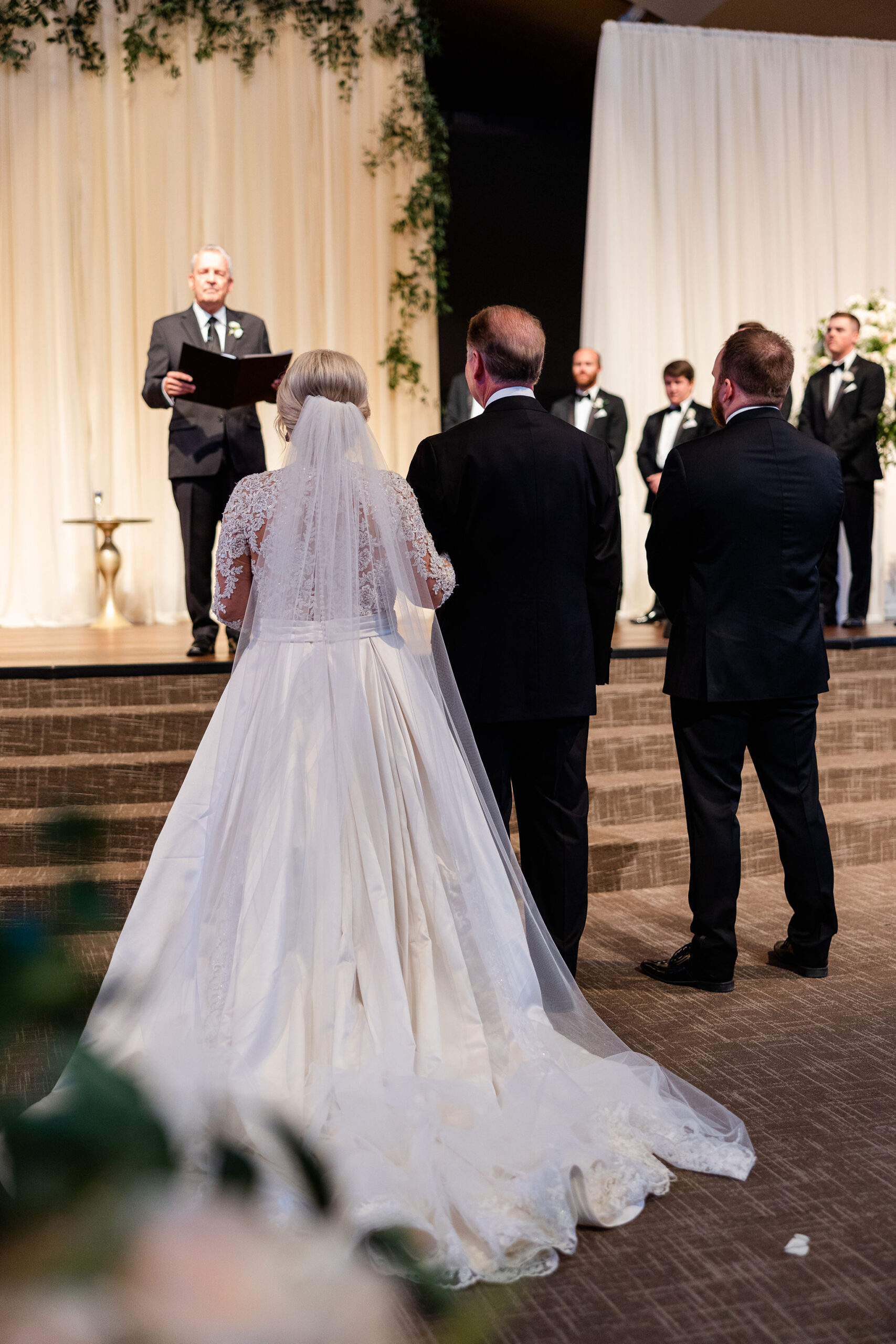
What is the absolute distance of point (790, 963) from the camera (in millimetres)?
3391

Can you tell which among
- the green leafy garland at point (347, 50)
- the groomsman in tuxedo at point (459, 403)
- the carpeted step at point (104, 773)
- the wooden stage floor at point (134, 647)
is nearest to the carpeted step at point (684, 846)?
the wooden stage floor at point (134, 647)

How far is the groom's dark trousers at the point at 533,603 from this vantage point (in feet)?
9.70

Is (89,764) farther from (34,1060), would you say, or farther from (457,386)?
(457,386)

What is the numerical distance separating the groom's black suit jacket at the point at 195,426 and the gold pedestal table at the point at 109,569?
2609 millimetres

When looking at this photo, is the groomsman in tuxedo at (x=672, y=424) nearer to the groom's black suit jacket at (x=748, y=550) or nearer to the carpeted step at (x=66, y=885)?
the groom's black suit jacket at (x=748, y=550)

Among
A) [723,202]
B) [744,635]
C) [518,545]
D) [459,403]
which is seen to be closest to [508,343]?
[518,545]

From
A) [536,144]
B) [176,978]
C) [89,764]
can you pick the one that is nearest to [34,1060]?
[176,978]

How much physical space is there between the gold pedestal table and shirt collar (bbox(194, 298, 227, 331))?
103 inches

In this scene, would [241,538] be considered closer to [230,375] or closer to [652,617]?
[230,375]

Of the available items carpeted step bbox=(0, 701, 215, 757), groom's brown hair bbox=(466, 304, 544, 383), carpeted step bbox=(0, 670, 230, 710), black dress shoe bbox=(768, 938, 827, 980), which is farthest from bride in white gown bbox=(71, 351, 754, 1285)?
carpeted step bbox=(0, 670, 230, 710)

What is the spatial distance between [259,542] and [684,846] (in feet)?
7.38

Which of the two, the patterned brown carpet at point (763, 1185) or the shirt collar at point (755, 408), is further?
the shirt collar at point (755, 408)

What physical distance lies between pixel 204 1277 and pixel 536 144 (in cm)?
1071

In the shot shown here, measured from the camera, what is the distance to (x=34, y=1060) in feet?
1.59
